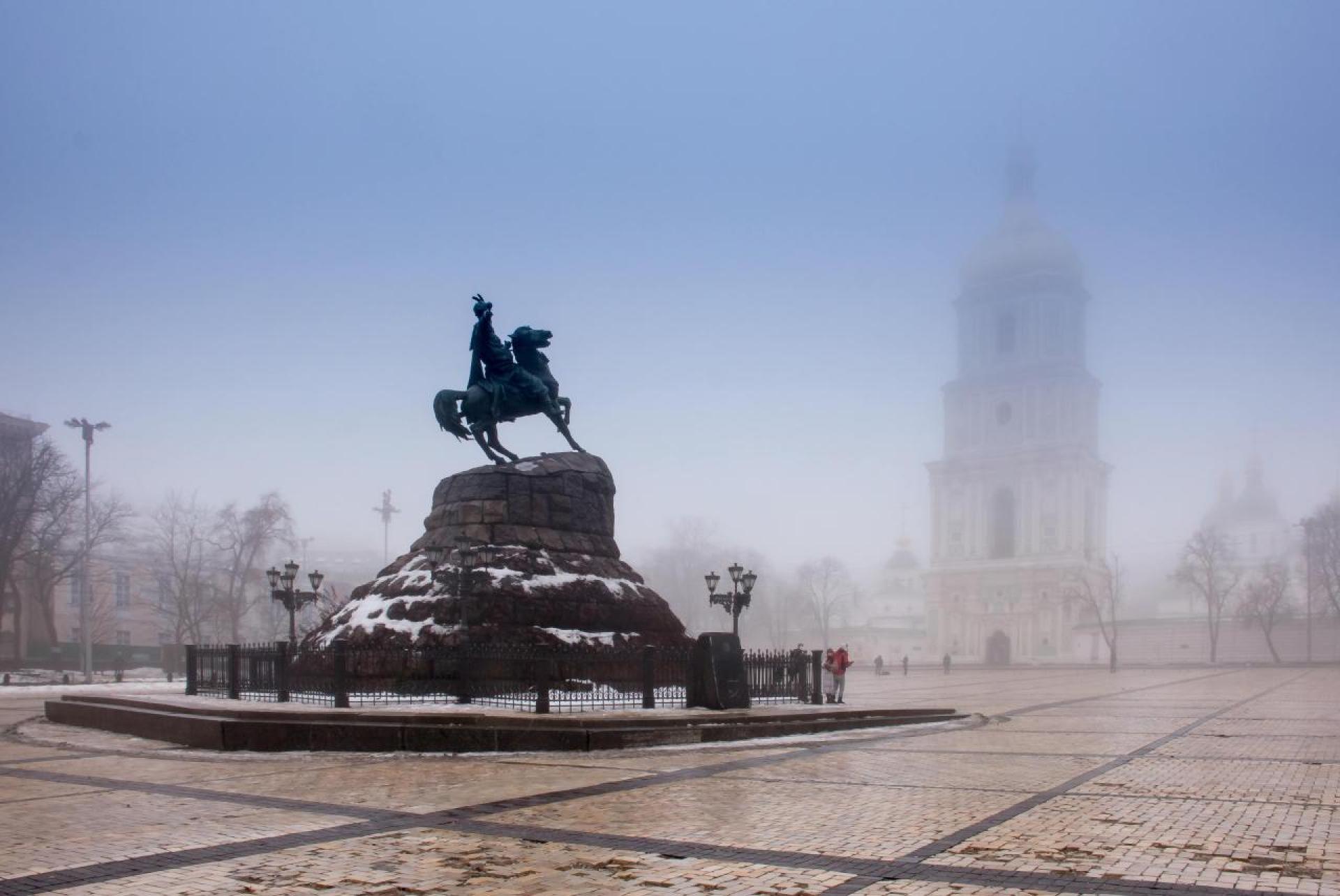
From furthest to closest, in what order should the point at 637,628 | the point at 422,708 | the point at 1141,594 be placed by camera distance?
the point at 1141,594 < the point at 637,628 < the point at 422,708

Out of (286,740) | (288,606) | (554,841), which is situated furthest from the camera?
(288,606)

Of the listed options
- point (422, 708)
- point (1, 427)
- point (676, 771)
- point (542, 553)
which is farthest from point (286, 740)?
point (1, 427)

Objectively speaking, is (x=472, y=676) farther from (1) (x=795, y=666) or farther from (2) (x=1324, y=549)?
(2) (x=1324, y=549)

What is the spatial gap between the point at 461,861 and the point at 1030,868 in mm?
3542

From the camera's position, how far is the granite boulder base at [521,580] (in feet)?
68.1

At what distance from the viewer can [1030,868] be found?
296 inches

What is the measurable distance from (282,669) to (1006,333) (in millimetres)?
85064

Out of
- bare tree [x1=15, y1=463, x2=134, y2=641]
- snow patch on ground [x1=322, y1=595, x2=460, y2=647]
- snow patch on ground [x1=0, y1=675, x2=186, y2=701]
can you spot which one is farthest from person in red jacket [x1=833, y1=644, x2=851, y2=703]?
bare tree [x1=15, y1=463, x2=134, y2=641]

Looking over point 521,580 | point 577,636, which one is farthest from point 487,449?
point 577,636

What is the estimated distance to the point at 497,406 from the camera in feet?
78.0

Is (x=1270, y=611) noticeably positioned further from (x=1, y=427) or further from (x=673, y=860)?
(x=673, y=860)

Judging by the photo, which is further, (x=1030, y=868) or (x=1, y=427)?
(x=1, y=427)

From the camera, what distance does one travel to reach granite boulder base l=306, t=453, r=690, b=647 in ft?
68.1

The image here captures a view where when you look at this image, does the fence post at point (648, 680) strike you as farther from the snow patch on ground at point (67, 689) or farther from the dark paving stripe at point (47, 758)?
the snow patch on ground at point (67, 689)
